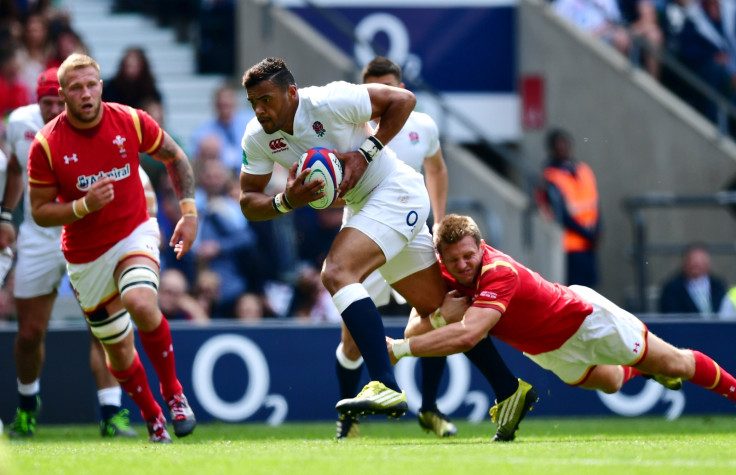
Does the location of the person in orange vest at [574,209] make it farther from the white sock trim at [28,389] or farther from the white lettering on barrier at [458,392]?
the white sock trim at [28,389]

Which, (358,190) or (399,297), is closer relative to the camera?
(358,190)

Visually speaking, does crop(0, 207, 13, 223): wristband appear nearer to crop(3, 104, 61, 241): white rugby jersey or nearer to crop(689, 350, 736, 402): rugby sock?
crop(3, 104, 61, 241): white rugby jersey

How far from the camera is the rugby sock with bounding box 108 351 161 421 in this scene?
7535mm

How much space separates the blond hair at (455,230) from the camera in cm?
708

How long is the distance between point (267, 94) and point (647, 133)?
842cm

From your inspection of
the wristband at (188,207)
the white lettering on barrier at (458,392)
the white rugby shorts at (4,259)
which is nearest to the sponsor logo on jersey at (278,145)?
the wristband at (188,207)

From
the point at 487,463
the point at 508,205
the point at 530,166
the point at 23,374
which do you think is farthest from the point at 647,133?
the point at 487,463

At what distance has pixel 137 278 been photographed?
736 centimetres

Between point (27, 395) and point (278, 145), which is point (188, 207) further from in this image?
point (27, 395)

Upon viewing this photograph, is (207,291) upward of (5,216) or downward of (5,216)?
downward

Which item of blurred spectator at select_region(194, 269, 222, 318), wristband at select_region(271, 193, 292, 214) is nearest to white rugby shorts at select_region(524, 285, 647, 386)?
wristband at select_region(271, 193, 292, 214)

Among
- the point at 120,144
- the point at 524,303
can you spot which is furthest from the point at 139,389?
the point at 524,303

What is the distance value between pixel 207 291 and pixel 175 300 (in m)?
0.48

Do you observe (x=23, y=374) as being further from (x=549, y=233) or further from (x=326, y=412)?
(x=549, y=233)
